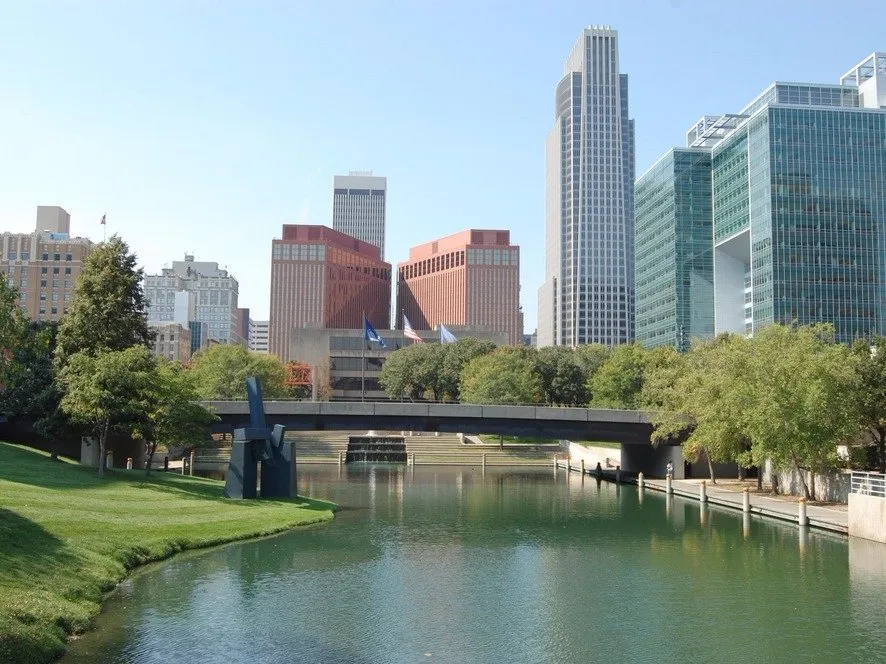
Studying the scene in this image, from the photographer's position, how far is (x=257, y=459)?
5131 centimetres

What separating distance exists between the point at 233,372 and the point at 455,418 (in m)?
53.0

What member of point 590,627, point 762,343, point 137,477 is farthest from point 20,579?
point 762,343

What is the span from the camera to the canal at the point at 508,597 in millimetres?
22188

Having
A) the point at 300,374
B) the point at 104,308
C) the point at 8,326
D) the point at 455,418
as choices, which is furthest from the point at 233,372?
the point at 8,326

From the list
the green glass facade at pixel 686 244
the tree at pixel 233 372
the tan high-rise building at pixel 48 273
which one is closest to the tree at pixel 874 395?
the tree at pixel 233 372

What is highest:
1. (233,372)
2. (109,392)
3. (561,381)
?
(233,372)

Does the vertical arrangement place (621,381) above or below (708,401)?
above

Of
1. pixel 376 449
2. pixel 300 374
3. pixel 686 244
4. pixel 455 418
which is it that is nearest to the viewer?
pixel 455 418

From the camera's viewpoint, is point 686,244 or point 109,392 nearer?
point 109,392

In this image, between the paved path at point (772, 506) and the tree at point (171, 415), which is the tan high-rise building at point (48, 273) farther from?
the paved path at point (772, 506)

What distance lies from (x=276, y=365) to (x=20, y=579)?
368ft

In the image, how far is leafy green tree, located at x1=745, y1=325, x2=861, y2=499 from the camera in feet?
161

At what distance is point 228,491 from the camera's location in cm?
5044

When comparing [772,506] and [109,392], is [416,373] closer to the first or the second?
[109,392]
